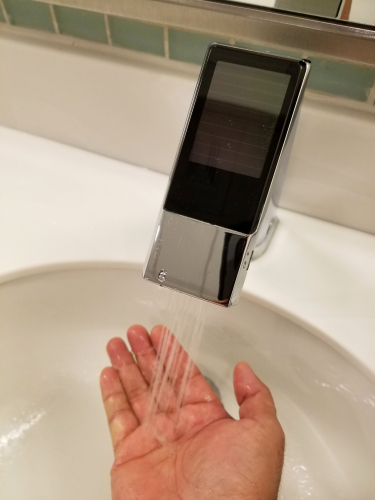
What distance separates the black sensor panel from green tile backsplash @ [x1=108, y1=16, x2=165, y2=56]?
11cm

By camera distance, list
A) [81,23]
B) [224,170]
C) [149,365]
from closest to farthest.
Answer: [224,170]
[81,23]
[149,365]

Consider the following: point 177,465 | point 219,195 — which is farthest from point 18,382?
point 219,195

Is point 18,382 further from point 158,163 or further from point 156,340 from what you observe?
point 158,163

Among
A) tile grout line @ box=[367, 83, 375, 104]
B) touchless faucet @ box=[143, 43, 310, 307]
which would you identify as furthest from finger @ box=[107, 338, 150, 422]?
tile grout line @ box=[367, 83, 375, 104]

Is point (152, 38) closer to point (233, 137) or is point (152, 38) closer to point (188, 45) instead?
point (188, 45)

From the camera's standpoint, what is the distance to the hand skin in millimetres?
336

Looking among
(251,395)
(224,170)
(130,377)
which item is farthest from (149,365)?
(224,170)

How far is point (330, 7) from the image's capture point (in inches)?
10.2

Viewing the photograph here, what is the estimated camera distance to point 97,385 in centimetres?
45

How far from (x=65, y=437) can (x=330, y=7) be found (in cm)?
47

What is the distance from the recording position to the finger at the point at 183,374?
413 mm

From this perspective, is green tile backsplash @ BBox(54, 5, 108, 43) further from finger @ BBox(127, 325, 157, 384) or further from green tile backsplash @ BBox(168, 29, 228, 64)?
finger @ BBox(127, 325, 157, 384)

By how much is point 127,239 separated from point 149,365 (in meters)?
0.16

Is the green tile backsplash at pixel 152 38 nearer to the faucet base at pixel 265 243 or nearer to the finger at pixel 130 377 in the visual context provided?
the faucet base at pixel 265 243
